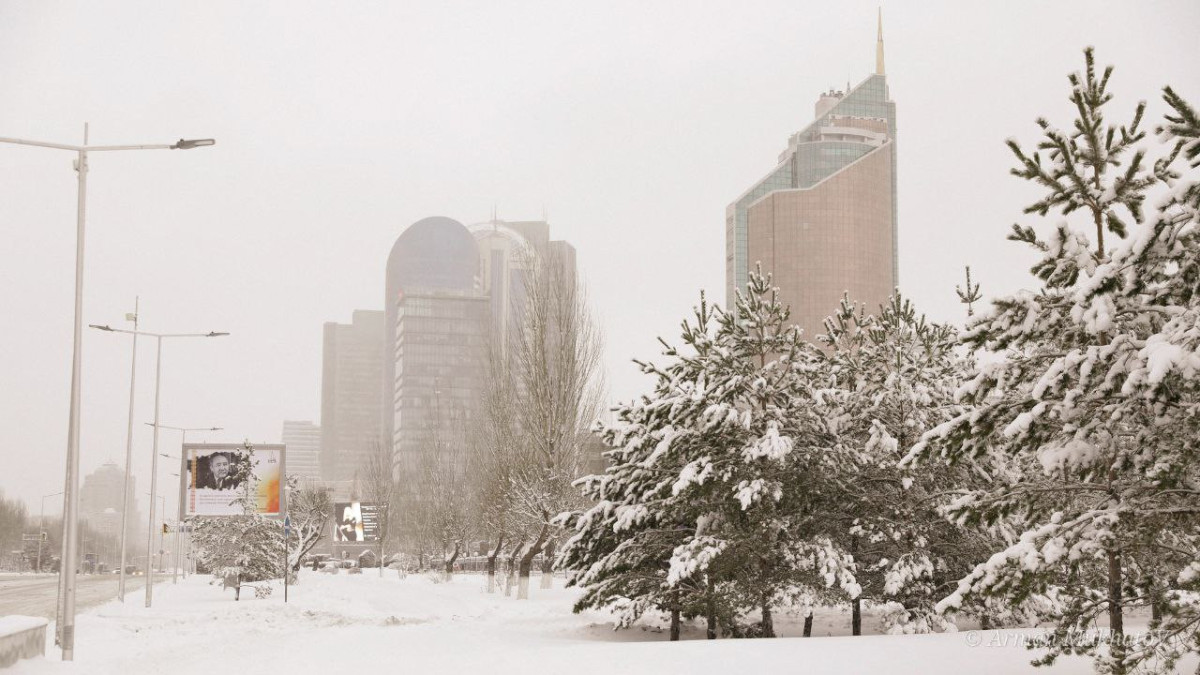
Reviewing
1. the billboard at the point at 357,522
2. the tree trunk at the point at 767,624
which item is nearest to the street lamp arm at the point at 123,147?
the tree trunk at the point at 767,624

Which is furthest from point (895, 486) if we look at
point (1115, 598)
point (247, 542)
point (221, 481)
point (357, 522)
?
point (357, 522)

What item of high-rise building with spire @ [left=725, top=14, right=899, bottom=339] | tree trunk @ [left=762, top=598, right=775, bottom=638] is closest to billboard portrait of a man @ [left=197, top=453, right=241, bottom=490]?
tree trunk @ [left=762, top=598, right=775, bottom=638]

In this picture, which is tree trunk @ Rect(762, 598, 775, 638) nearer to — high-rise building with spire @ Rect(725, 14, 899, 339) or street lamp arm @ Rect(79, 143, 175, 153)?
street lamp arm @ Rect(79, 143, 175, 153)

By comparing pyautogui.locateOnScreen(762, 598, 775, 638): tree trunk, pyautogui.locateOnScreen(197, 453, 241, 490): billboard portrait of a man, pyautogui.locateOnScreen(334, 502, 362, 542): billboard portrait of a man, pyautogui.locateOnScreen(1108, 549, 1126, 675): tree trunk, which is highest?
pyautogui.locateOnScreen(197, 453, 241, 490): billboard portrait of a man

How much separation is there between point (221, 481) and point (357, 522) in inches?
1089

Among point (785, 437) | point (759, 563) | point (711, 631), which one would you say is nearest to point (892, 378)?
point (785, 437)

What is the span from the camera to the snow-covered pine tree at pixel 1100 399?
1000cm

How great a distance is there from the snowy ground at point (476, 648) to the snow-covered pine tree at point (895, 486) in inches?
88.0

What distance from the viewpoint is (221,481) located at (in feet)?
135

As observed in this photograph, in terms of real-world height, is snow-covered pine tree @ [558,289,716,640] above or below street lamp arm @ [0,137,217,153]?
below

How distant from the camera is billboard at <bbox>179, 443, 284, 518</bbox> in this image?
40938 mm

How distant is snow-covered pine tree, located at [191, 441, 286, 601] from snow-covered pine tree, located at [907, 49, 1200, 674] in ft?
112

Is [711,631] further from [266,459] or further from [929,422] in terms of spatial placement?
[266,459]

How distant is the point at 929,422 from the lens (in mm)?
20781
